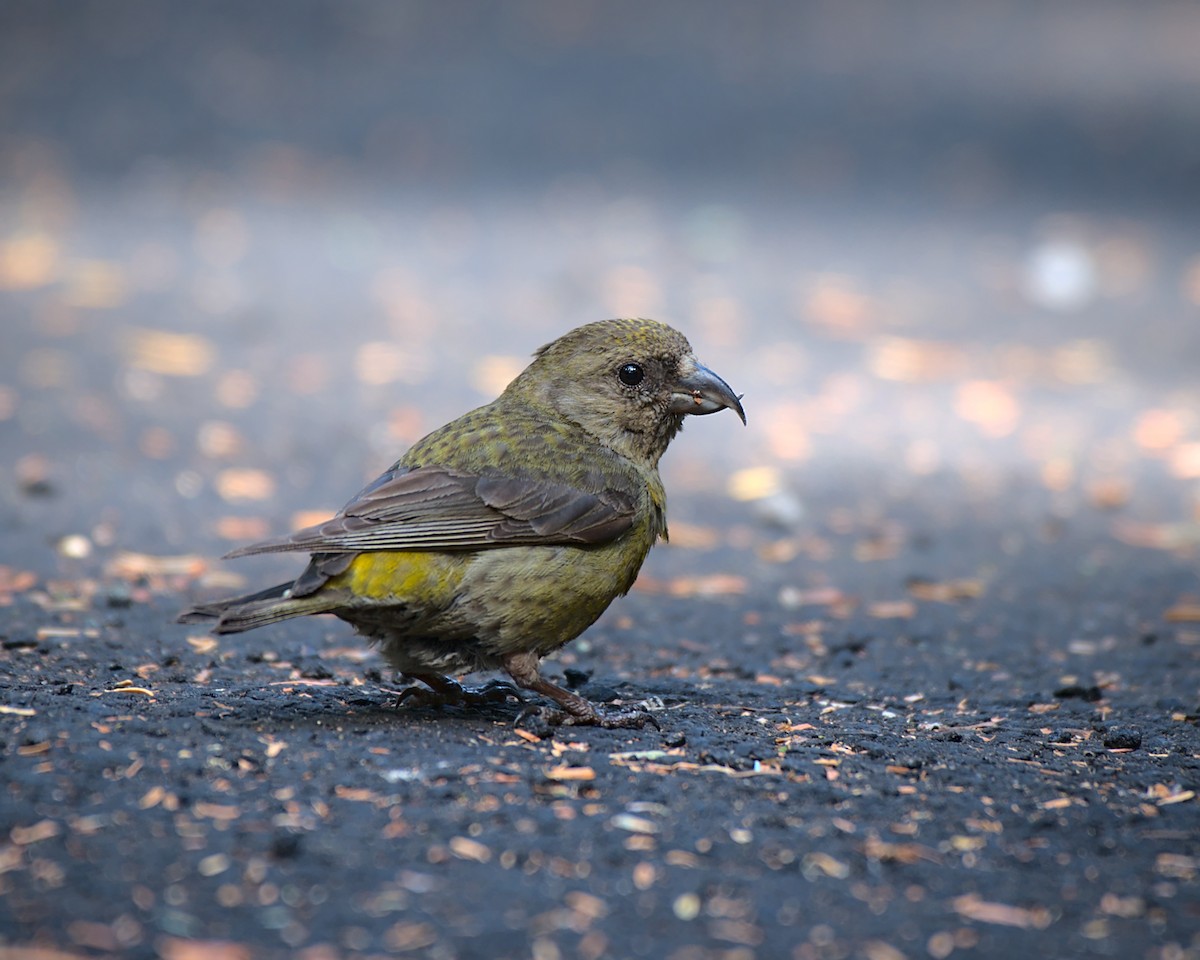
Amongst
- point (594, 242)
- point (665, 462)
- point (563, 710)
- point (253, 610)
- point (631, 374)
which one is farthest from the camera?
point (594, 242)

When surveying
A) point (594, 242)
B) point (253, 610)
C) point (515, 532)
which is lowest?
point (253, 610)

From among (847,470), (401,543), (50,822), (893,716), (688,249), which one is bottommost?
(50,822)

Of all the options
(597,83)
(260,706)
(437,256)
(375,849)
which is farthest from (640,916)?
(597,83)

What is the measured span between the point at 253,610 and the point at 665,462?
5.60 metres

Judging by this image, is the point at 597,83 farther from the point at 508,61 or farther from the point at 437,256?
the point at 437,256

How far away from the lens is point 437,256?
43.7 ft

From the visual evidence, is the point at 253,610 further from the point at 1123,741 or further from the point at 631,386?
the point at 1123,741

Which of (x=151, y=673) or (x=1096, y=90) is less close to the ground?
(x=1096, y=90)

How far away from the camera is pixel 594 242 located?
44.4 feet

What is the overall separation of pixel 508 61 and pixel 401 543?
14.0m

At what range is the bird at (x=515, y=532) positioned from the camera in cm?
452

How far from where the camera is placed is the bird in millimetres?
4516

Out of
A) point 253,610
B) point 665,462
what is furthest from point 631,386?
point 665,462

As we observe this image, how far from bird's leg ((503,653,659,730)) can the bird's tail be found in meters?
0.72
